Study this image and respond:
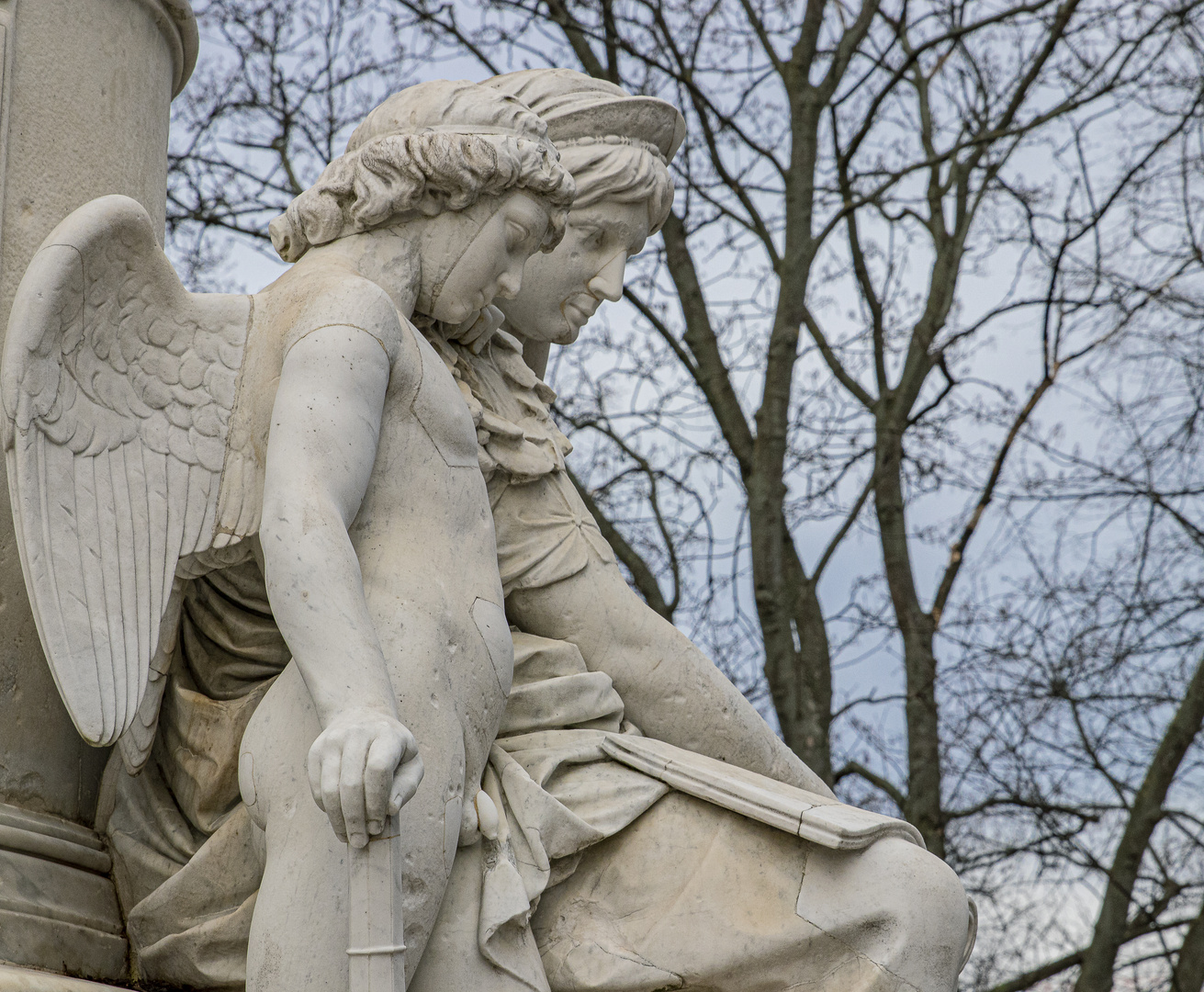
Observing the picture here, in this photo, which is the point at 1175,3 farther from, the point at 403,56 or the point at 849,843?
the point at 849,843

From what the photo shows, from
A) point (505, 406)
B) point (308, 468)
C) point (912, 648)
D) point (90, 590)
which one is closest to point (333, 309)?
point (308, 468)

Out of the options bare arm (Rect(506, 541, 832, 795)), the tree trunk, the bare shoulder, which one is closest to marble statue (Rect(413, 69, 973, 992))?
bare arm (Rect(506, 541, 832, 795))

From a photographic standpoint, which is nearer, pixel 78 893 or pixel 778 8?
pixel 78 893

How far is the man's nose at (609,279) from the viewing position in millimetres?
4152

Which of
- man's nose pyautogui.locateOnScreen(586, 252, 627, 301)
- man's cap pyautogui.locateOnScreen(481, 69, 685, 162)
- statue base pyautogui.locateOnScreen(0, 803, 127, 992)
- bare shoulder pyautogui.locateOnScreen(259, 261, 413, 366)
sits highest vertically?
man's cap pyautogui.locateOnScreen(481, 69, 685, 162)

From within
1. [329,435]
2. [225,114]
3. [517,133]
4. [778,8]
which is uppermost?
[778,8]

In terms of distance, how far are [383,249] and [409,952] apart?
1.30 meters

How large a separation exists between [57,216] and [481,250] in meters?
0.88

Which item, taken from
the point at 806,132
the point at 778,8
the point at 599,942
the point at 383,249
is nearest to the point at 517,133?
the point at 383,249

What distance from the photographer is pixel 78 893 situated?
3.48m

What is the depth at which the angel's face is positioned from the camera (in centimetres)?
358

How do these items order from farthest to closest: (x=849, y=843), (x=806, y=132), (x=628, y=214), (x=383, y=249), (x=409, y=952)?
(x=806, y=132), (x=628, y=214), (x=383, y=249), (x=849, y=843), (x=409, y=952)

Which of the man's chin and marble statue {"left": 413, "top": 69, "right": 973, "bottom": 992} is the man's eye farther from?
the man's chin

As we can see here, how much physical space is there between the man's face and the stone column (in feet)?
2.74
